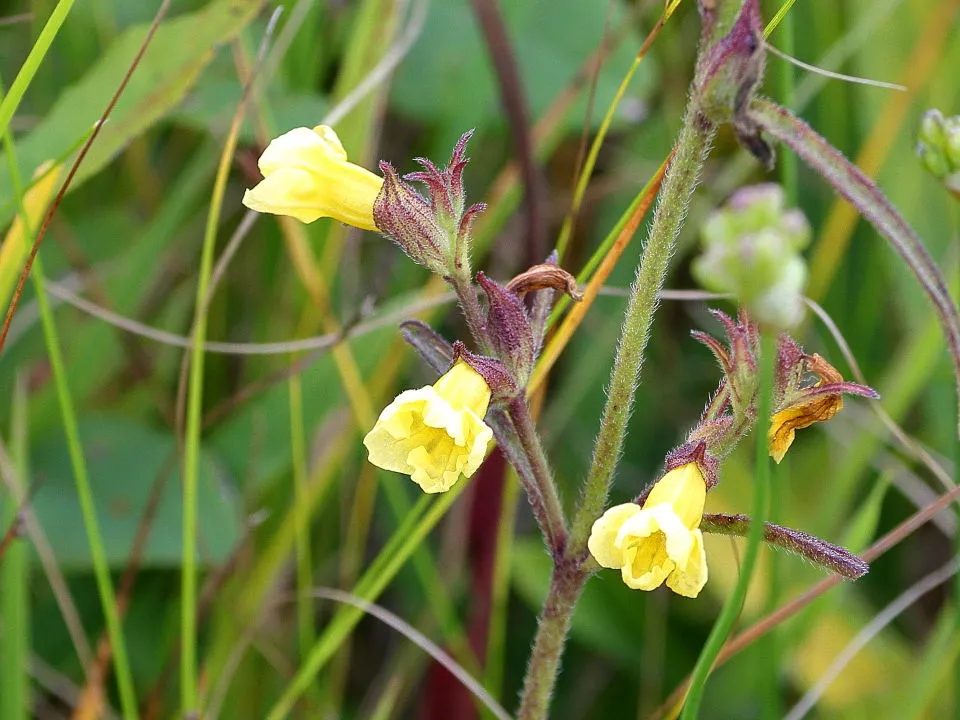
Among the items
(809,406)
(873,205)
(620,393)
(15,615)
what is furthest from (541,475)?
(15,615)

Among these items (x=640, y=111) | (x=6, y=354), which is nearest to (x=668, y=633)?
(x=640, y=111)

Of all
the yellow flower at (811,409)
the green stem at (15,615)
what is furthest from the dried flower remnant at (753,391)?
the green stem at (15,615)

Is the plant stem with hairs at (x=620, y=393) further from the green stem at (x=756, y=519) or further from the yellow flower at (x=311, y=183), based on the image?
the yellow flower at (x=311, y=183)

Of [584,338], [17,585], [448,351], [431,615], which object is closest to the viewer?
[448,351]

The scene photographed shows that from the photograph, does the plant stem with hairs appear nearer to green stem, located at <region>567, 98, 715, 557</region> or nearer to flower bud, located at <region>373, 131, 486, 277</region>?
green stem, located at <region>567, 98, 715, 557</region>

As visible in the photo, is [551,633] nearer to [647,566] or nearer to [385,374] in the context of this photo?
[647,566]

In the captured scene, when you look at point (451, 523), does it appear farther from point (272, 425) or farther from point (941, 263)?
point (941, 263)
